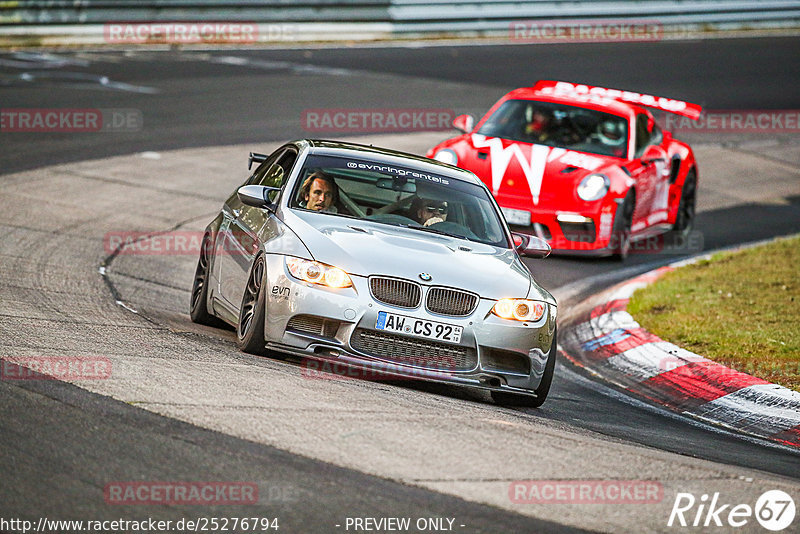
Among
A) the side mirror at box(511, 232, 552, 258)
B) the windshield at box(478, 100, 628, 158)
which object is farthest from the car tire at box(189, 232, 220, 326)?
the windshield at box(478, 100, 628, 158)

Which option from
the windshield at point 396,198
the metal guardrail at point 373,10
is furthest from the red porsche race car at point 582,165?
the metal guardrail at point 373,10

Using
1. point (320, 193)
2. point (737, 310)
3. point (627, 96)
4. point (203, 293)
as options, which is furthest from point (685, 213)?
point (203, 293)

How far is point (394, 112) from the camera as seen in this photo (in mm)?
20203

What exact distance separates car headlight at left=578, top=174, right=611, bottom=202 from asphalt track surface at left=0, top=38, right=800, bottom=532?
79 cm

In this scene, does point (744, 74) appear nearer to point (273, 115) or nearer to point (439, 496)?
point (273, 115)

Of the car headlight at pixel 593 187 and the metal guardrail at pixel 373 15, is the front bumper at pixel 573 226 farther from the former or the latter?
the metal guardrail at pixel 373 15

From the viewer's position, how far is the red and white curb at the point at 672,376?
26.5ft

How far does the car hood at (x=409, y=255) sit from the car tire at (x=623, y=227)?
203 inches

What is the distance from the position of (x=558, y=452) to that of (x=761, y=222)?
11585 mm

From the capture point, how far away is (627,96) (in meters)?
14.6

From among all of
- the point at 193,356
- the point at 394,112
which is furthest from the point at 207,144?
the point at 193,356

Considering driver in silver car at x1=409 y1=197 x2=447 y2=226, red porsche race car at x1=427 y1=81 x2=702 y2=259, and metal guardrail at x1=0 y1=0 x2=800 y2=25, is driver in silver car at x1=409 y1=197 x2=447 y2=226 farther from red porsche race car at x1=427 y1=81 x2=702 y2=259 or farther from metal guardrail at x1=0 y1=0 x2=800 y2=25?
metal guardrail at x1=0 y1=0 x2=800 y2=25

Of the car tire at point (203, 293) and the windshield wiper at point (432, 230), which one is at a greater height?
the windshield wiper at point (432, 230)

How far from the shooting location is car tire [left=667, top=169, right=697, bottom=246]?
15.1 m
